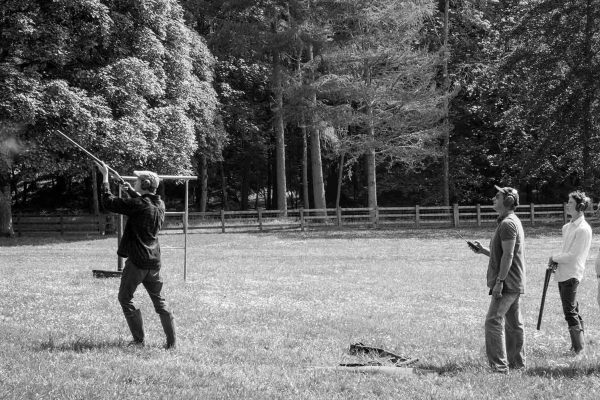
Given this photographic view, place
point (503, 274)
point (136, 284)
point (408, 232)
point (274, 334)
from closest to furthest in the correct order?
point (503, 274)
point (136, 284)
point (274, 334)
point (408, 232)

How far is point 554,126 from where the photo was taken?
115 ft

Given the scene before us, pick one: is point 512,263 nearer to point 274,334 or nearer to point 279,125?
point 274,334

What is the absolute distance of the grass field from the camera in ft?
20.6

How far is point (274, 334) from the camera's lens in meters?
8.91

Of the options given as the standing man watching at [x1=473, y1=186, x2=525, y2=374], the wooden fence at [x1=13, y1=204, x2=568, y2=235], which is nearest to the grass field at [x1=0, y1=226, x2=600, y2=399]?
the standing man watching at [x1=473, y1=186, x2=525, y2=374]

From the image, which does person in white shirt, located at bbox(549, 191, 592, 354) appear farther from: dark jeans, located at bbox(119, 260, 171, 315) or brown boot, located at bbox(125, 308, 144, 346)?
brown boot, located at bbox(125, 308, 144, 346)

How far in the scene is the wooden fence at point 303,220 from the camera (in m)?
33.5

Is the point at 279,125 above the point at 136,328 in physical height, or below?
above

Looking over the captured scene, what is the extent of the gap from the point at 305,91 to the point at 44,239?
14573mm

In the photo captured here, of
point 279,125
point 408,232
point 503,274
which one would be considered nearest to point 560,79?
point 408,232

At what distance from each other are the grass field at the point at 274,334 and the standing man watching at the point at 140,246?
1.44 feet

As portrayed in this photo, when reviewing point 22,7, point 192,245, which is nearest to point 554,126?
point 192,245

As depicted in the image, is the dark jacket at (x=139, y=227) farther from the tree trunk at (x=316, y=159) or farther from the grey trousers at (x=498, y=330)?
the tree trunk at (x=316, y=159)

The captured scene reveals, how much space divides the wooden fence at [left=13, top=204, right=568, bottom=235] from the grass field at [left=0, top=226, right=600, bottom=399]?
1491 cm
